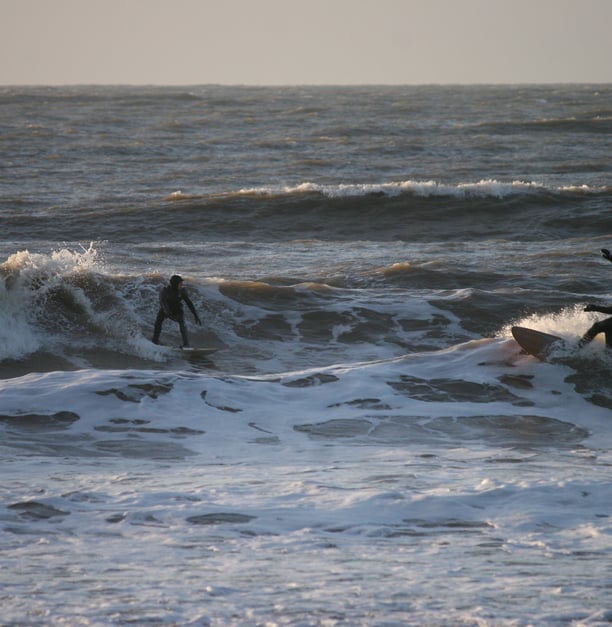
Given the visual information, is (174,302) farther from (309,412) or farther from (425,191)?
(425,191)

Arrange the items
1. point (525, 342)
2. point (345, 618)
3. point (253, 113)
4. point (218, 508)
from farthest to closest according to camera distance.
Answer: point (253, 113) < point (525, 342) < point (218, 508) < point (345, 618)

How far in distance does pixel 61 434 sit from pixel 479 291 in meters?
10.4

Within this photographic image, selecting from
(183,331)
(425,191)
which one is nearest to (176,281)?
(183,331)

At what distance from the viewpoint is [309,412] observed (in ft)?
38.0

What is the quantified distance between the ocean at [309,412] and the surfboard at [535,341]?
14 centimetres

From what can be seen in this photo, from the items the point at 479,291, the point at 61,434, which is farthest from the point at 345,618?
the point at 479,291

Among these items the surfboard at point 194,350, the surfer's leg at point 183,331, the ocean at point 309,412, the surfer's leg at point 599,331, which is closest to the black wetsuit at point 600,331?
the surfer's leg at point 599,331

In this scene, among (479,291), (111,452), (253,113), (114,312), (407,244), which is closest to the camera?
(111,452)

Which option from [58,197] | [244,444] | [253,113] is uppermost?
[253,113]

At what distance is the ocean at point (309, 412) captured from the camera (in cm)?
643

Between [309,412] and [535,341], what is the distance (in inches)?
148

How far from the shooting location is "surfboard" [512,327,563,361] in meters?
13.6

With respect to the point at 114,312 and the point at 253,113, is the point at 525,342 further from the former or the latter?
the point at 253,113

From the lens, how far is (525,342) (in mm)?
13742
